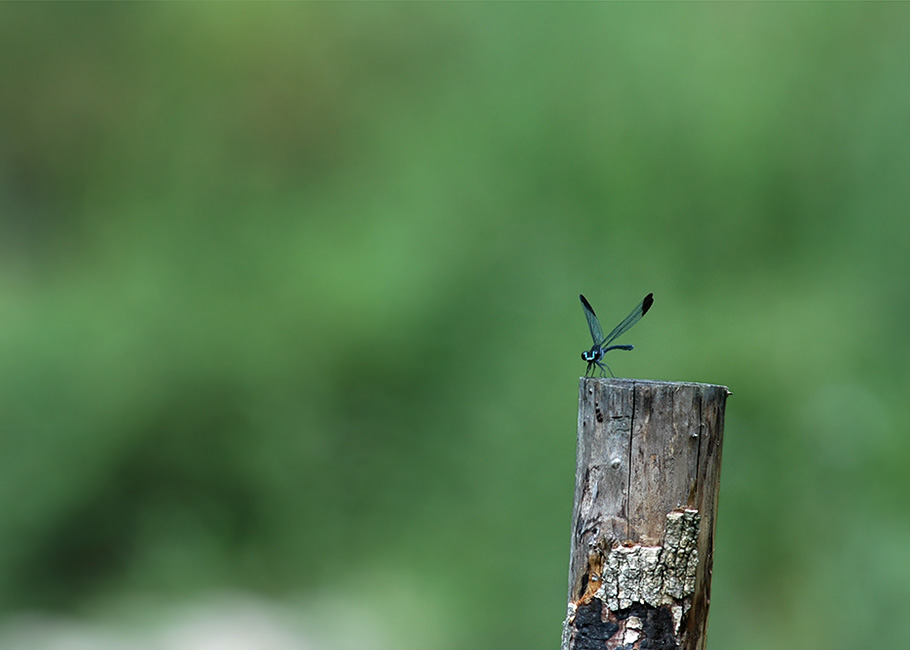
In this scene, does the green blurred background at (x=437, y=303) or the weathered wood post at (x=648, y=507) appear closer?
the weathered wood post at (x=648, y=507)

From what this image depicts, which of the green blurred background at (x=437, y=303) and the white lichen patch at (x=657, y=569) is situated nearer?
the white lichen patch at (x=657, y=569)

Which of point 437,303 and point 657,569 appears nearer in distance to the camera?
point 657,569

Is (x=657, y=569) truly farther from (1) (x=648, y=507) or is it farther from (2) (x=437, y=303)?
(2) (x=437, y=303)

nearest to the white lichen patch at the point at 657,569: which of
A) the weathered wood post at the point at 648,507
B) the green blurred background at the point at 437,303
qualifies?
the weathered wood post at the point at 648,507

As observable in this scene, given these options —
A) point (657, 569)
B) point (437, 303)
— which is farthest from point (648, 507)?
point (437, 303)

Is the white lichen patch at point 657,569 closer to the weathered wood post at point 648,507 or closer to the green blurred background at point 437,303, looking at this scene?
the weathered wood post at point 648,507

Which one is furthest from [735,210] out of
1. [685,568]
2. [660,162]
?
[685,568]

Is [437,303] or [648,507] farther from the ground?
[437,303]
